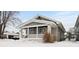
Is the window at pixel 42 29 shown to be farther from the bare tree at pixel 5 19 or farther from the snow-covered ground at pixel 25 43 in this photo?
the bare tree at pixel 5 19

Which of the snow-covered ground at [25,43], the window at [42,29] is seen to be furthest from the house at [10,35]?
the window at [42,29]

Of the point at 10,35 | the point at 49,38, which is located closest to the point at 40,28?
the point at 49,38

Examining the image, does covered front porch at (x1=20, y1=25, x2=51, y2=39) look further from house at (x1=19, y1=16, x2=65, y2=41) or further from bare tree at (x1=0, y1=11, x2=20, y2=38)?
bare tree at (x1=0, y1=11, x2=20, y2=38)

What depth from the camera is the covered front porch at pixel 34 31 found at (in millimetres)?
3500

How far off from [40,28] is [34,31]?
0.41ft

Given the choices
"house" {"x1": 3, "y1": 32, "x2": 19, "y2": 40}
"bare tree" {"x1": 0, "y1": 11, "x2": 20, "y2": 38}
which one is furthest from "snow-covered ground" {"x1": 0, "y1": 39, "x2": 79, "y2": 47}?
"bare tree" {"x1": 0, "y1": 11, "x2": 20, "y2": 38}

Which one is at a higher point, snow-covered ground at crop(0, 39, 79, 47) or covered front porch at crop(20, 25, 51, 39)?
covered front porch at crop(20, 25, 51, 39)

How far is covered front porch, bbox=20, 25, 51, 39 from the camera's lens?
3.50m

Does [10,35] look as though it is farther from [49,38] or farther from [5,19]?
[49,38]

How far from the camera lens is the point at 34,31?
355 centimetres
